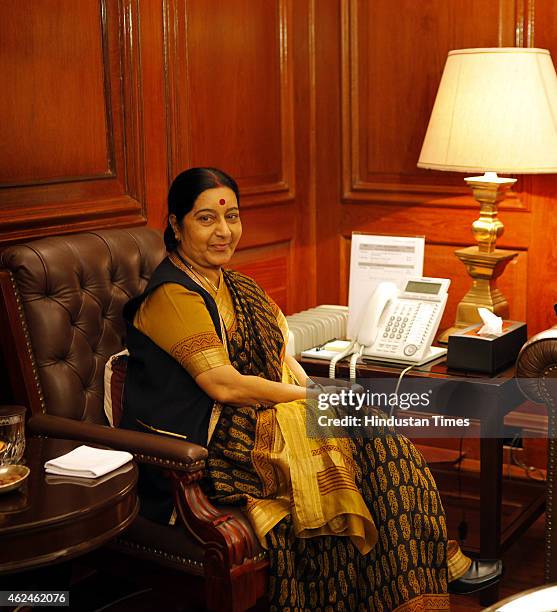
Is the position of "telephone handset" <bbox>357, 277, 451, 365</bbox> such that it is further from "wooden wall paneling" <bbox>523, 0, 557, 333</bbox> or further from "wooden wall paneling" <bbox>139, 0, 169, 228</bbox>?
"wooden wall paneling" <bbox>139, 0, 169, 228</bbox>

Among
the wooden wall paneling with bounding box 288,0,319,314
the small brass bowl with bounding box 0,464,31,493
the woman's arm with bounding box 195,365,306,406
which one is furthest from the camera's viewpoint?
the wooden wall paneling with bounding box 288,0,319,314

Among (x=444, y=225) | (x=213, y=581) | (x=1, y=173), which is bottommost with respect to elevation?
(x=213, y=581)

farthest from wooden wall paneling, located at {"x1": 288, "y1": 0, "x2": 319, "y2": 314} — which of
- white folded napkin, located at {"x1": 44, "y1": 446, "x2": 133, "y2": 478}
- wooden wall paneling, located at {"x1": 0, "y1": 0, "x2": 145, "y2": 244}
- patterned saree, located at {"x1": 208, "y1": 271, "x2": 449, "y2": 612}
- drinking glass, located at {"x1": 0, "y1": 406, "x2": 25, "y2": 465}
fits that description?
drinking glass, located at {"x1": 0, "y1": 406, "x2": 25, "y2": 465}

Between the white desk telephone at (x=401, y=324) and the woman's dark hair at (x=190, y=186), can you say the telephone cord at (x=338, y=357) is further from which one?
the woman's dark hair at (x=190, y=186)

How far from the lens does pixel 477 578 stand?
2773 mm

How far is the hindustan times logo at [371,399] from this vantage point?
2.69 m

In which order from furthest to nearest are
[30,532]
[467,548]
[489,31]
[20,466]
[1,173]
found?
1. [489,31]
2. [467,548]
3. [1,173]
4. [20,466]
5. [30,532]

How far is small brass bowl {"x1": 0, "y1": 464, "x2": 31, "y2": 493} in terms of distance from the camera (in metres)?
2.03

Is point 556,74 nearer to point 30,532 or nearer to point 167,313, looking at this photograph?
point 167,313

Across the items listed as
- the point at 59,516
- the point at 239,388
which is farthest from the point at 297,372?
the point at 59,516

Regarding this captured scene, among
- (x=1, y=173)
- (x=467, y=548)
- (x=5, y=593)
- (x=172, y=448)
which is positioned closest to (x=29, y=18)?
(x=1, y=173)

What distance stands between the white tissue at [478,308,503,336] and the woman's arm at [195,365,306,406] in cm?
75

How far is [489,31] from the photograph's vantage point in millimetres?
3729

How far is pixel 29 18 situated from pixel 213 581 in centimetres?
168
